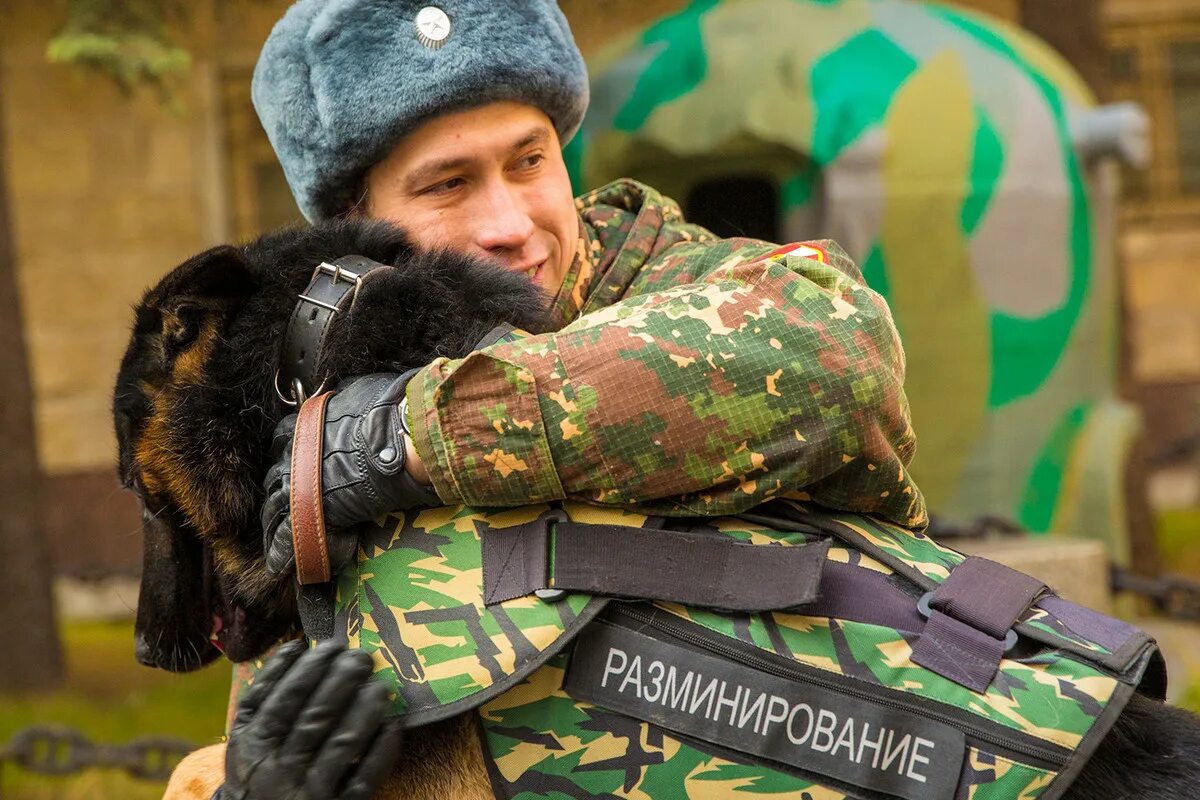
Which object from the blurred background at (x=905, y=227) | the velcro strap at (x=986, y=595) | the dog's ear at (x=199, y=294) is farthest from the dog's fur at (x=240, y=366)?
the blurred background at (x=905, y=227)

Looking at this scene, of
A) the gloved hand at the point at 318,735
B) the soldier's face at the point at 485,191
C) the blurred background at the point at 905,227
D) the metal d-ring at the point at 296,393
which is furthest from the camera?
the blurred background at the point at 905,227

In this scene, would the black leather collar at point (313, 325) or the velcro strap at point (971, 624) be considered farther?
the black leather collar at point (313, 325)

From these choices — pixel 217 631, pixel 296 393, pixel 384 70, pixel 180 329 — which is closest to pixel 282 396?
pixel 296 393

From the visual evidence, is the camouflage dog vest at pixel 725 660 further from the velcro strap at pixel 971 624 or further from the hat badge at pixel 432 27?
the hat badge at pixel 432 27

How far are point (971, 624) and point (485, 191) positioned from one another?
1.02m

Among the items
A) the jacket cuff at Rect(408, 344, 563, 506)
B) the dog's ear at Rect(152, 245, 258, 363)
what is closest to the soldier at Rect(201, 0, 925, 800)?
the jacket cuff at Rect(408, 344, 563, 506)

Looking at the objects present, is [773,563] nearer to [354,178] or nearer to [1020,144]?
[354,178]

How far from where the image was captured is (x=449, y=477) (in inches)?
65.6

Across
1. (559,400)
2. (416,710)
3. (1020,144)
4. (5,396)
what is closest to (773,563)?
(559,400)

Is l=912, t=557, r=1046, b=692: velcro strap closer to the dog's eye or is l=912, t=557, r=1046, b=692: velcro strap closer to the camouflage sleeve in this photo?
the camouflage sleeve

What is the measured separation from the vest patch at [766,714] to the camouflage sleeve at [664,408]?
19 cm

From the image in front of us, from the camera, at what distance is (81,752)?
3797 millimetres

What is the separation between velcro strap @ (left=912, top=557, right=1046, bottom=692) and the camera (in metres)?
1.63

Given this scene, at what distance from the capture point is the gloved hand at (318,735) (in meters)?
1.61
